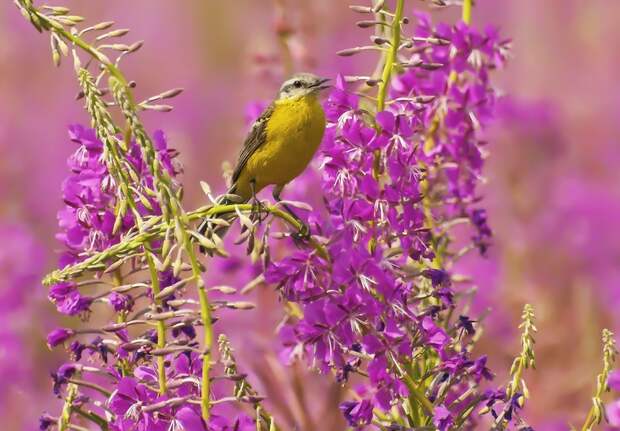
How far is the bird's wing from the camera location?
3.49 m

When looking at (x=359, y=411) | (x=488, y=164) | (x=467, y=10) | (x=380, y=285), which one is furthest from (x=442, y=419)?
(x=488, y=164)

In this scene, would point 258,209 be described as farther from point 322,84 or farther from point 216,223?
point 322,84

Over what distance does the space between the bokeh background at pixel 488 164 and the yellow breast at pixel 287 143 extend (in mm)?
785

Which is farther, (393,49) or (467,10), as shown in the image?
(467,10)

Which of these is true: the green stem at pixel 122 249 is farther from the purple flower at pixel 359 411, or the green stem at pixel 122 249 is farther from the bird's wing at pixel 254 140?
the bird's wing at pixel 254 140

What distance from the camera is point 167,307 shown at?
7.82ft

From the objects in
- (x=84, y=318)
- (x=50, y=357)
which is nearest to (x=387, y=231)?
(x=84, y=318)

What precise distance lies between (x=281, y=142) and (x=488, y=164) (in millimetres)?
4088

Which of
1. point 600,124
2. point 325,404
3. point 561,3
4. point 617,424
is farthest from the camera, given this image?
point 561,3

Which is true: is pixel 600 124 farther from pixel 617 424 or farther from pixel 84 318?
pixel 84 318

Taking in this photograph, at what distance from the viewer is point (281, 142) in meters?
3.40

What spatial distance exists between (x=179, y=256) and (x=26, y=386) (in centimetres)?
250

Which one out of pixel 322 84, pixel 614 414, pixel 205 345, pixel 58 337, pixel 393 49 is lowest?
pixel 614 414

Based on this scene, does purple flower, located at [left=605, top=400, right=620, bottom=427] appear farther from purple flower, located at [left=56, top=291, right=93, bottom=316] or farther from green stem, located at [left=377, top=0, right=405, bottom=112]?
purple flower, located at [left=56, top=291, right=93, bottom=316]
